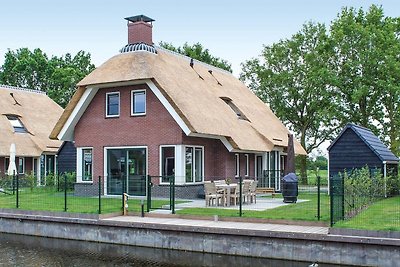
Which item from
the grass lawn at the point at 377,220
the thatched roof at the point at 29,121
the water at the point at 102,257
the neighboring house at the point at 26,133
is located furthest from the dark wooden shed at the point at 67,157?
the grass lawn at the point at 377,220

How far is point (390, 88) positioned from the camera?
3628cm

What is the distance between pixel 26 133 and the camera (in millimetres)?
38219

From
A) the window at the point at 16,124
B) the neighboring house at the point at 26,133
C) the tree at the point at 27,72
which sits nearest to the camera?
the neighboring house at the point at 26,133

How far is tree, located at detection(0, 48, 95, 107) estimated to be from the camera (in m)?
57.0

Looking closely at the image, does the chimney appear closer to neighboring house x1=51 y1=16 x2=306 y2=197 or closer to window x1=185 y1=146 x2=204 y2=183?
neighboring house x1=51 y1=16 x2=306 y2=197

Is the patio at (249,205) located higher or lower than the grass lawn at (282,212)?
lower

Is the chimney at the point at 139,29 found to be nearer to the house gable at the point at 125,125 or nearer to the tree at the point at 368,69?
the house gable at the point at 125,125

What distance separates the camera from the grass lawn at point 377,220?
14.1 metres

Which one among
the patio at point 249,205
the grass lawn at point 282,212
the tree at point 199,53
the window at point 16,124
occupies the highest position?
the tree at point 199,53

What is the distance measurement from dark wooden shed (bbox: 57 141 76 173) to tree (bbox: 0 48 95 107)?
25752mm

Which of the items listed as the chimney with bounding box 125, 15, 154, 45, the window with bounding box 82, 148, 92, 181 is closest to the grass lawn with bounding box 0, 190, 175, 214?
the window with bounding box 82, 148, 92, 181

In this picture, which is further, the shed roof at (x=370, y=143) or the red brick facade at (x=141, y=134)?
the shed roof at (x=370, y=143)

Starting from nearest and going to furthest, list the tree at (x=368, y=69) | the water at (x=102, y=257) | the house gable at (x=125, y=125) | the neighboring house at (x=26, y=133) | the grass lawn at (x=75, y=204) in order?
the water at (x=102, y=257), the grass lawn at (x=75, y=204), the house gable at (x=125, y=125), the neighboring house at (x=26, y=133), the tree at (x=368, y=69)

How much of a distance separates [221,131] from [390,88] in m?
17.1
